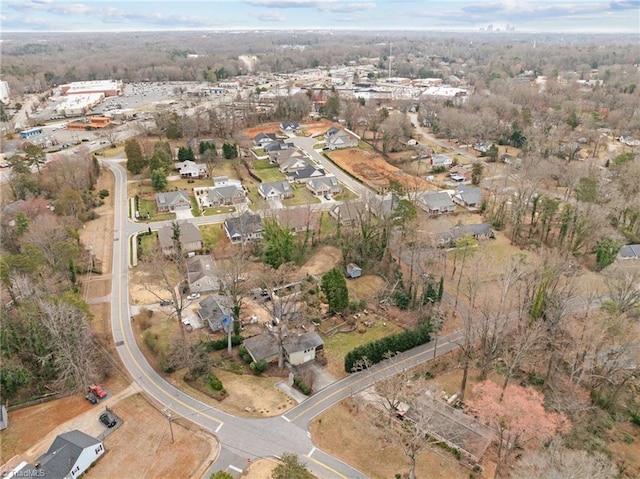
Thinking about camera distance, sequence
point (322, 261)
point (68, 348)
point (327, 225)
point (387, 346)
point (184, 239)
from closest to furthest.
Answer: point (68, 348) < point (387, 346) < point (322, 261) < point (184, 239) < point (327, 225)

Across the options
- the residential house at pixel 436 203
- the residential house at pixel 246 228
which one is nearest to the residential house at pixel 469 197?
the residential house at pixel 436 203

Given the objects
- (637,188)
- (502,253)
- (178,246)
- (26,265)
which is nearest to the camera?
(26,265)

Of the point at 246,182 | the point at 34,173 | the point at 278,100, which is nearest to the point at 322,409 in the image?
the point at 246,182

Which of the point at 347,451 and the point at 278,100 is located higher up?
the point at 278,100

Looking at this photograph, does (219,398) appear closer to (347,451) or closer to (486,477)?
(347,451)

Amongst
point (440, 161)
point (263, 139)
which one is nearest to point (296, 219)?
point (440, 161)

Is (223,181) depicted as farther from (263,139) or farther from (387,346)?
(387,346)
